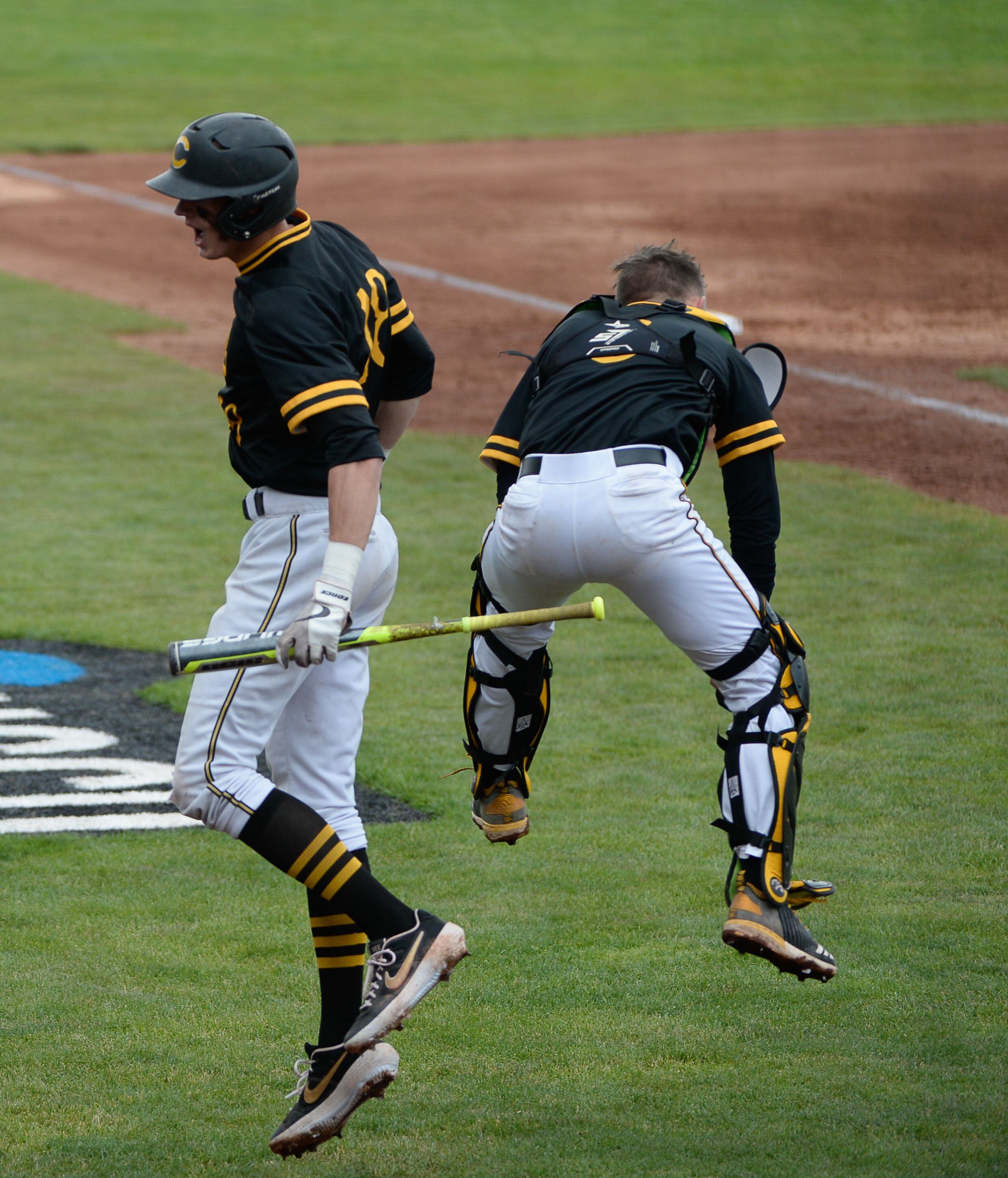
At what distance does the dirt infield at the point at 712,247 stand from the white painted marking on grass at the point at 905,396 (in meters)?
0.09

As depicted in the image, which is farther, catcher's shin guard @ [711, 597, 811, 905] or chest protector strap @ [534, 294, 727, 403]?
chest protector strap @ [534, 294, 727, 403]

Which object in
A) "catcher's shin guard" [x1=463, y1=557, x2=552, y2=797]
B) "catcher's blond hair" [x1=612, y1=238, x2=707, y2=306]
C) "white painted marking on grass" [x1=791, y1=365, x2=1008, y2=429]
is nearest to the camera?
"catcher's blond hair" [x1=612, y1=238, x2=707, y2=306]

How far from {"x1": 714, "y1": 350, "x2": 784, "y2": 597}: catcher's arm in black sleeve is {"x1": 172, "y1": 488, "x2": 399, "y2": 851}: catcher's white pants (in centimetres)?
98

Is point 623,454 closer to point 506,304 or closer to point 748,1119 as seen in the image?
point 748,1119

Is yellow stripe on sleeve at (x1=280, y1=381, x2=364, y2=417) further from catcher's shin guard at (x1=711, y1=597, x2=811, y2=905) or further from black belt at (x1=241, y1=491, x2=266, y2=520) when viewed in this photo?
catcher's shin guard at (x1=711, y1=597, x2=811, y2=905)

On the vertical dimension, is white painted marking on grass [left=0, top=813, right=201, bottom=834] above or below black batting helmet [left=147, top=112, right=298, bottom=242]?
below

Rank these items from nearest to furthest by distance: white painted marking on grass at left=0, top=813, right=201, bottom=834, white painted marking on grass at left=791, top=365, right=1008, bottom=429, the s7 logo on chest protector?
1. the s7 logo on chest protector
2. white painted marking on grass at left=0, top=813, right=201, bottom=834
3. white painted marking on grass at left=791, top=365, right=1008, bottom=429

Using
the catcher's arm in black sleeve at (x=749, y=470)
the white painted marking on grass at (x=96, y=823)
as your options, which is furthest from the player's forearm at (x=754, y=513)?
the white painted marking on grass at (x=96, y=823)

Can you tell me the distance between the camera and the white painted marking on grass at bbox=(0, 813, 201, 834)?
6094 mm

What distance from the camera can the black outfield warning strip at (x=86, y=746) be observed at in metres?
6.25

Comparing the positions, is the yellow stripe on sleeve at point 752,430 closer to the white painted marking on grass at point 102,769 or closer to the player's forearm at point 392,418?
the player's forearm at point 392,418

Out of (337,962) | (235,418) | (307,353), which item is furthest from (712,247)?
(337,962)

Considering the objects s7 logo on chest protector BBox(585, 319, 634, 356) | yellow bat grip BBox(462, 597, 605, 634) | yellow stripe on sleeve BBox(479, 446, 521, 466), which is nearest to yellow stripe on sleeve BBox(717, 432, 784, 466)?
s7 logo on chest protector BBox(585, 319, 634, 356)

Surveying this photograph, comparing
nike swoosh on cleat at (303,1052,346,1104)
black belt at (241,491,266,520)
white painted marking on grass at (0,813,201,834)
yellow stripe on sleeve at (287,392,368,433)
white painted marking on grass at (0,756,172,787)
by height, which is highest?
yellow stripe on sleeve at (287,392,368,433)
